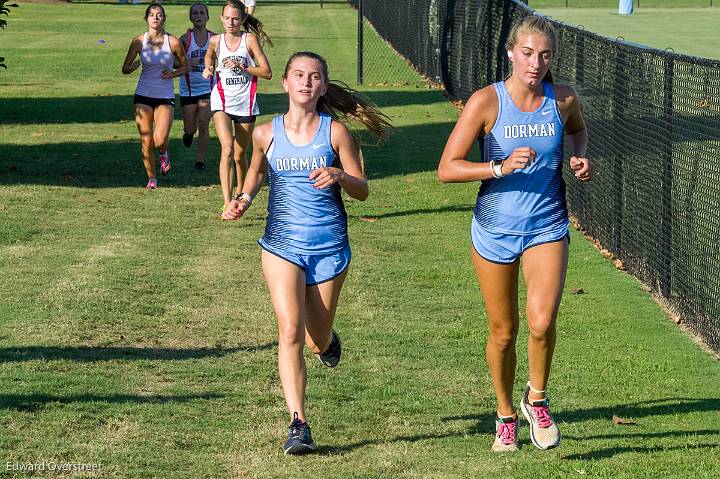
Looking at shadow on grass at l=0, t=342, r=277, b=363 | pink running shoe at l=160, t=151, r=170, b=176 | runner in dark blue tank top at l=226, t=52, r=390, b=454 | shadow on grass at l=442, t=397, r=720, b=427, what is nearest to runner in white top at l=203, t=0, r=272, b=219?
pink running shoe at l=160, t=151, r=170, b=176

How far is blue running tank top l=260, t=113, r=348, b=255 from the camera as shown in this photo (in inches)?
272

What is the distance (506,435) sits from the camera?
7.00 m

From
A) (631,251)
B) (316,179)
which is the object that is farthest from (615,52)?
(316,179)

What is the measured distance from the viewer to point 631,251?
12.0 meters

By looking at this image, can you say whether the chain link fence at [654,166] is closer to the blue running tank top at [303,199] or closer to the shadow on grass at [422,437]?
the shadow on grass at [422,437]

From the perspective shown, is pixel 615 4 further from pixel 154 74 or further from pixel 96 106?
pixel 154 74

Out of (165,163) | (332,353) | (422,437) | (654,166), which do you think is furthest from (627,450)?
(165,163)

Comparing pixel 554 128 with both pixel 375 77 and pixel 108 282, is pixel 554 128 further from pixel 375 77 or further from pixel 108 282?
pixel 375 77

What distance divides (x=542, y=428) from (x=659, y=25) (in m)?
41.4

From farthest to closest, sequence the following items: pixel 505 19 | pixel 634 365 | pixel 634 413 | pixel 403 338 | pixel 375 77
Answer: pixel 375 77 < pixel 505 19 < pixel 403 338 < pixel 634 365 < pixel 634 413

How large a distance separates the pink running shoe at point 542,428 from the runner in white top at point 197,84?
10092 millimetres

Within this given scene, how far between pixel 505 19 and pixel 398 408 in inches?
519

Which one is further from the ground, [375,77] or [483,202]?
[483,202]

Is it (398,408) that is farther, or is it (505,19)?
(505,19)
